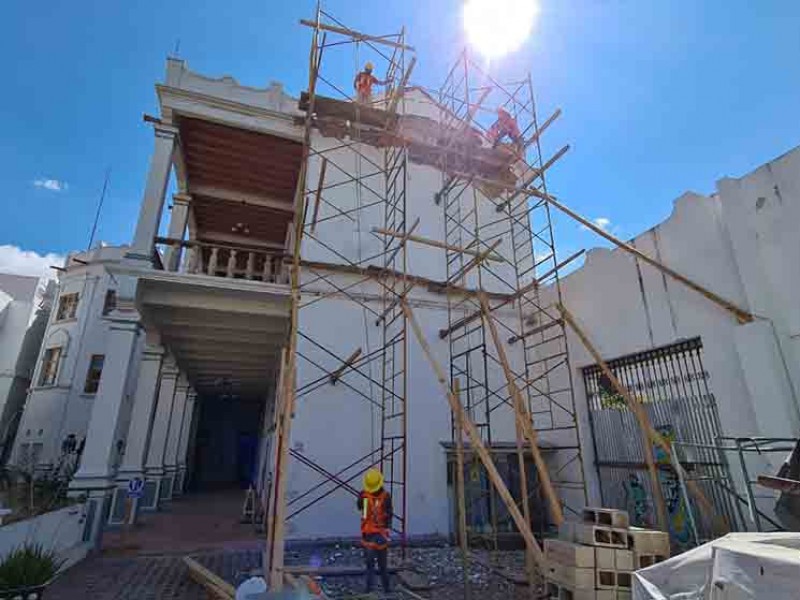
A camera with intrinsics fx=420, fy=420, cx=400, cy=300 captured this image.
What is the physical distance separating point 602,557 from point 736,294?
5.43 m

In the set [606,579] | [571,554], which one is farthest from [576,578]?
[606,579]

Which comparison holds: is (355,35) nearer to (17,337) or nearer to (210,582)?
(210,582)

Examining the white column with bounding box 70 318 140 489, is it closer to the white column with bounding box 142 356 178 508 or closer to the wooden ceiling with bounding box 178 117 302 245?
the white column with bounding box 142 356 178 508

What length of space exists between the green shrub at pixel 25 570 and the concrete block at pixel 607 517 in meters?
6.42

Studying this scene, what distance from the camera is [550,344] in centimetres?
1180

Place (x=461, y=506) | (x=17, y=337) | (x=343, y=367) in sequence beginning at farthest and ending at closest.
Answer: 1. (x=17, y=337)
2. (x=343, y=367)
3. (x=461, y=506)

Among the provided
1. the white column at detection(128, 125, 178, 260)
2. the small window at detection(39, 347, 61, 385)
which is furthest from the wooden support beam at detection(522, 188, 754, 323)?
the small window at detection(39, 347, 61, 385)

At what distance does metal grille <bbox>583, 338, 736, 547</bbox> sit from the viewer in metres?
7.48

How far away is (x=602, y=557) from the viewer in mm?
4590

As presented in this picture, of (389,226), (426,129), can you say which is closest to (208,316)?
(389,226)

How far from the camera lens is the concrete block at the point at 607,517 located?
193 inches

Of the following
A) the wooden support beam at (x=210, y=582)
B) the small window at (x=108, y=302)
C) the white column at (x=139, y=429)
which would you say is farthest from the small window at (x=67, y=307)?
the wooden support beam at (x=210, y=582)

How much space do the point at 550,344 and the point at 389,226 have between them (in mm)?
5613

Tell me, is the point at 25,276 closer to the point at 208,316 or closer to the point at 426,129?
the point at 208,316
